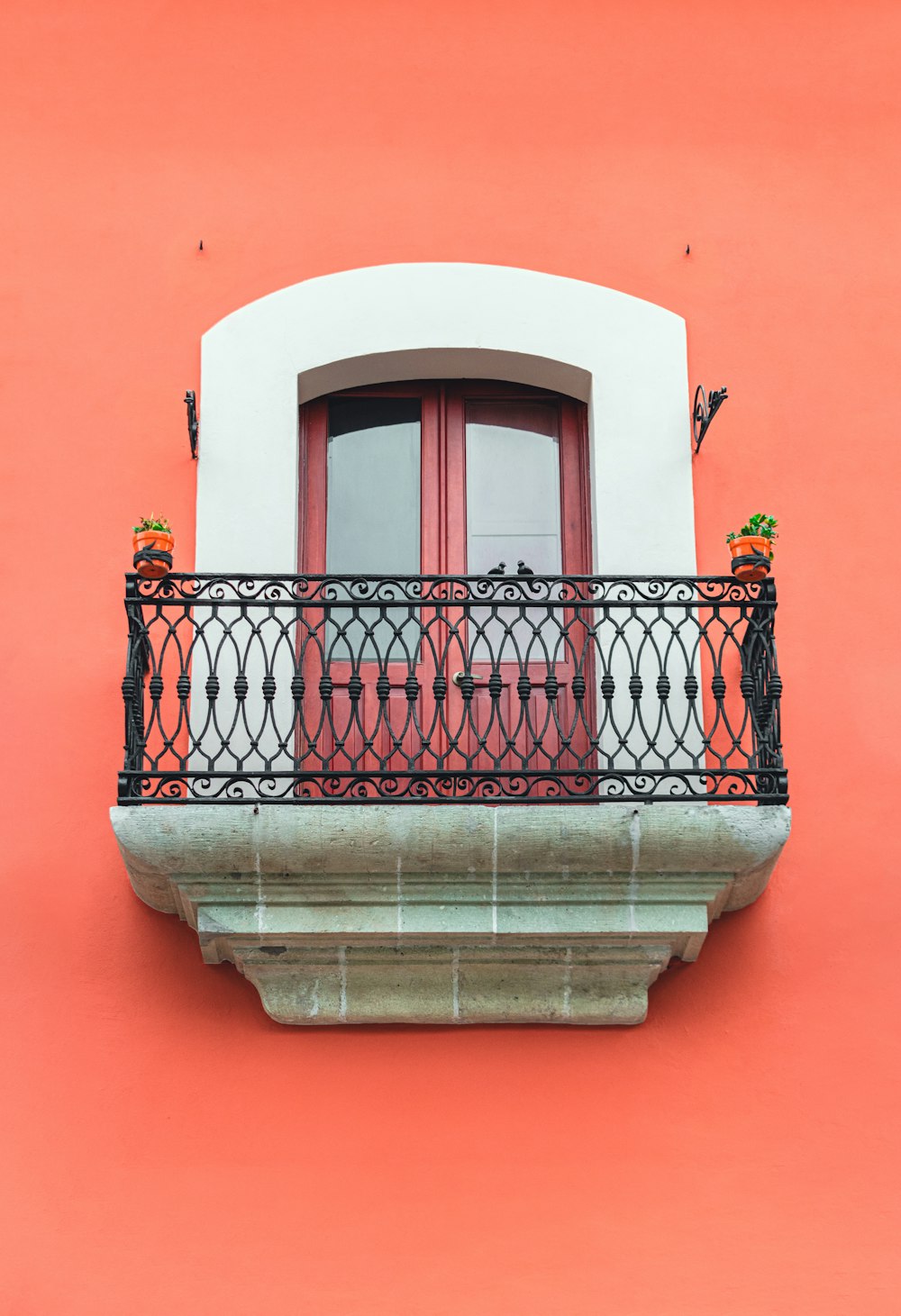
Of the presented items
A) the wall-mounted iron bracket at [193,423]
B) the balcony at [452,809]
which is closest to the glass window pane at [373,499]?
the balcony at [452,809]

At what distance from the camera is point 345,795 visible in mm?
6352

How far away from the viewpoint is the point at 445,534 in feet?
24.3

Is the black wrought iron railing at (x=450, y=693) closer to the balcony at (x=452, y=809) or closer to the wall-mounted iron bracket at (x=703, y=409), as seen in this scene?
the balcony at (x=452, y=809)

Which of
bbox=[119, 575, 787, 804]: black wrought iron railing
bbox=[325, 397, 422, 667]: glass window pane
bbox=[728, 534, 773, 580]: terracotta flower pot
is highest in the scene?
bbox=[325, 397, 422, 667]: glass window pane

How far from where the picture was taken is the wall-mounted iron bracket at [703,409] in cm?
700

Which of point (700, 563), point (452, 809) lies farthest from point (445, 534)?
point (452, 809)

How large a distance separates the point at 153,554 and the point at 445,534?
1551 mm

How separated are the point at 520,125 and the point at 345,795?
3.48m

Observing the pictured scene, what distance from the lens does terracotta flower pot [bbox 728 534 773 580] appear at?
6.52 meters

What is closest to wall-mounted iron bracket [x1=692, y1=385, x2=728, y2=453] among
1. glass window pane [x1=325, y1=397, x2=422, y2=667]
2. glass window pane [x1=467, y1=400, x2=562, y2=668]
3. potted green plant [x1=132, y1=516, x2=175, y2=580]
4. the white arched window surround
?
the white arched window surround

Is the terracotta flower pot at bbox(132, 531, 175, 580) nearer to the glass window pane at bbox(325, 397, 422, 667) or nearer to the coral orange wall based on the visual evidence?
the coral orange wall

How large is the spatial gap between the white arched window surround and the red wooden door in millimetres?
169

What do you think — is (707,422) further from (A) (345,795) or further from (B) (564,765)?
(A) (345,795)

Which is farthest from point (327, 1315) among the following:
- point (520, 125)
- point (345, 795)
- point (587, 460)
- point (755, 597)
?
point (520, 125)
